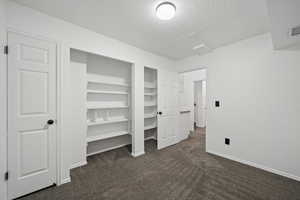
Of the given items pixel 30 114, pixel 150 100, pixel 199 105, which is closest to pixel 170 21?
pixel 150 100

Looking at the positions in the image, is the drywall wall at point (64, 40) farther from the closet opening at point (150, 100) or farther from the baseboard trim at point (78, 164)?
the closet opening at point (150, 100)

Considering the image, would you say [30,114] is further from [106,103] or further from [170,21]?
[170,21]

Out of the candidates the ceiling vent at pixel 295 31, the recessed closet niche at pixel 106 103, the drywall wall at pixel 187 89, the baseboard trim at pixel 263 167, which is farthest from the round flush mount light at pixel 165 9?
the baseboard trim at pixel 263 167

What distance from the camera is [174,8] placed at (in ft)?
5.24

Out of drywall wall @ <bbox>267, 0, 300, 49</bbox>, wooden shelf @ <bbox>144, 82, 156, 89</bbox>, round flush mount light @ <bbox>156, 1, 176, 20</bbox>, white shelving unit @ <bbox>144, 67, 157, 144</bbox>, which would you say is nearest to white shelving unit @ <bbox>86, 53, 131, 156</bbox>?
wooden shelf @ <bbox>144, 82, 156, 89</bbox>

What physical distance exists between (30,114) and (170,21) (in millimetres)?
2441

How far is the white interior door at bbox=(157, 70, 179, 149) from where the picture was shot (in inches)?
128

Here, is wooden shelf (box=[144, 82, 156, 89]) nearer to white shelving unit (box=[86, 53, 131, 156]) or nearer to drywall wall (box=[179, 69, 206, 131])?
white shelving unit (box=[86, 53, 131, 156])

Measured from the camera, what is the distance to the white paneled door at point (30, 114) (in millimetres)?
1511

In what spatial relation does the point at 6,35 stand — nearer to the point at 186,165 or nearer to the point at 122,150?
the point at 122,150

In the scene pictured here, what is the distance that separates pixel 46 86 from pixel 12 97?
36 centimetres

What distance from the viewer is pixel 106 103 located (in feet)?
9.77

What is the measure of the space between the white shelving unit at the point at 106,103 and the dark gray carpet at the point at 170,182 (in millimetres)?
504

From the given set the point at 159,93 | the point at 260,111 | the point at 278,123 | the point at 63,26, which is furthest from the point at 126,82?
the point at 278,123
